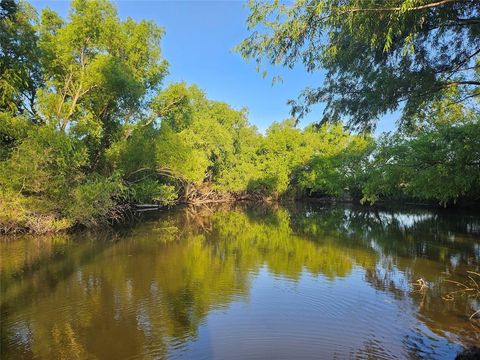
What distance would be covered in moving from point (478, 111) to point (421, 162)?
3861mm

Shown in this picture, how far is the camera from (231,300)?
9.56 meters

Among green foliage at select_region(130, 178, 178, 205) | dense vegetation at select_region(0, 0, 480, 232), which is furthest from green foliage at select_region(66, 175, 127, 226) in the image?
green foliage at select_region(130, 178, 178, 205)

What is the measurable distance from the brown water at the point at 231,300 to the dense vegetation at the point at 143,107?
2988mm

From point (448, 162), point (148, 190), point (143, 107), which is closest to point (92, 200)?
point (148, 190)

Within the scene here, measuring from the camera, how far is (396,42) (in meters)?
7.42

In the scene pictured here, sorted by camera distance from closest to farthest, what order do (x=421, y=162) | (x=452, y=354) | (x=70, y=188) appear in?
(x=452, y=354)
(x=421, y=162)
(x=70, y=188)

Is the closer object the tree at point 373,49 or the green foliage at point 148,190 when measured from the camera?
the tree at point 373,49

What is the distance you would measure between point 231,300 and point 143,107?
22374 mm

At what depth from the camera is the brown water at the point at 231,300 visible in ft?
23.0

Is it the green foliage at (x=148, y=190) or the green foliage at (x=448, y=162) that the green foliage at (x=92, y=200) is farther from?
the green foliage at (x=448, y=162)

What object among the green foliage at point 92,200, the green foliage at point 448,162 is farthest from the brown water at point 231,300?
the green foliage at point 448,162

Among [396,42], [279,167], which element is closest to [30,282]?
[396,42]

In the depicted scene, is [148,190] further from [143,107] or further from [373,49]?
[373,49]

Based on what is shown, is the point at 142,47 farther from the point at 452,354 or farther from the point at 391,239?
the point at 452,354
